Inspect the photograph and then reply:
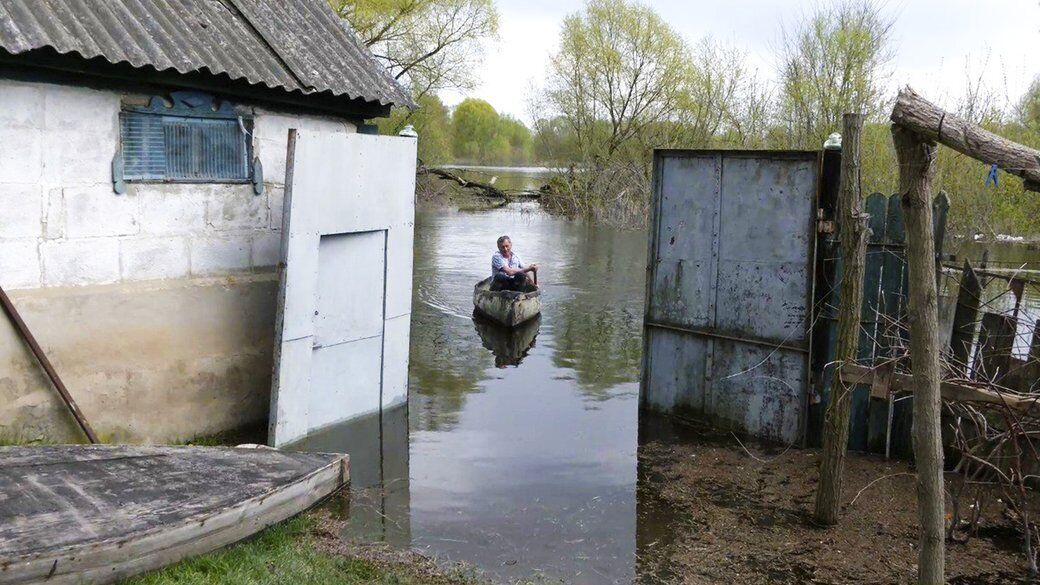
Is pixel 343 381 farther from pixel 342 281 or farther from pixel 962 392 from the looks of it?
pixel 962 392

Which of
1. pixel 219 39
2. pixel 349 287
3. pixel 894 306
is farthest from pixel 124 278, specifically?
pixel 894 306

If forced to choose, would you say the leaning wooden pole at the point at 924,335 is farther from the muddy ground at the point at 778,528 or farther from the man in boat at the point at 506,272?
the man in boat at the point at 506,272

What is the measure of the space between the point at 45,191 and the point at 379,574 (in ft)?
13.1

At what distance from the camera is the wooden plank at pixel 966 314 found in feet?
26.7

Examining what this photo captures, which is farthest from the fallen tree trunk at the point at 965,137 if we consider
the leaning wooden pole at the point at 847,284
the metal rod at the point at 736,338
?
the metal rod at the point at 736,338

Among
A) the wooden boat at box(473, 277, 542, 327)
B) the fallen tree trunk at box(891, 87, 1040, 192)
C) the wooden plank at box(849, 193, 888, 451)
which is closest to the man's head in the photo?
the wooden boat at box(473, 277, 542, 327)

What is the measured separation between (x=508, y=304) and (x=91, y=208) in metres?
8.81

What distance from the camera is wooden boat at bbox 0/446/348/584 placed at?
507 centimetres

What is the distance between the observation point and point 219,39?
8.62 meters

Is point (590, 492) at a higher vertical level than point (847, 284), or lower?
lower

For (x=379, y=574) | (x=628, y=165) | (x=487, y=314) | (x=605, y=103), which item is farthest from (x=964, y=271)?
(x=605, y=103)

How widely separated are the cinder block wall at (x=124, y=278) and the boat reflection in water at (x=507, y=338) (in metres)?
5.28

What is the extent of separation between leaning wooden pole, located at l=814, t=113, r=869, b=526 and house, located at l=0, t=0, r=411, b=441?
452 cm

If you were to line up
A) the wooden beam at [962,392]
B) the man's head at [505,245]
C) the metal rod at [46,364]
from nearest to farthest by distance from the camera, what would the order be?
1. the wooden beam at [962,392]
2. the metal rod at [46,364]
3. the man's head at [505,245]
